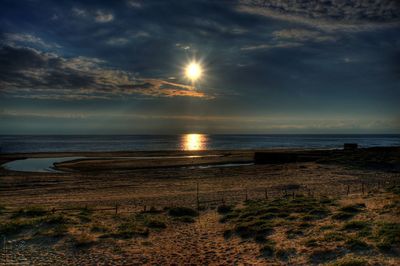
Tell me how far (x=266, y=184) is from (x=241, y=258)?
23472 millimetres

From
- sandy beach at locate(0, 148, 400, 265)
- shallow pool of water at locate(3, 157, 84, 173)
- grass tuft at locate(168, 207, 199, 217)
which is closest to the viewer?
sandy beach at locate(0, 148, 400, 265)

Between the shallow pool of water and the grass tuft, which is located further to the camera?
the shallow pool of water

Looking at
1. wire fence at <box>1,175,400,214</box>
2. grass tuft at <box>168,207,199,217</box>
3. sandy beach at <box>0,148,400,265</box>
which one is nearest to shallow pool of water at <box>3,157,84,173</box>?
sandy beach at <box>0,148,400,265</box>

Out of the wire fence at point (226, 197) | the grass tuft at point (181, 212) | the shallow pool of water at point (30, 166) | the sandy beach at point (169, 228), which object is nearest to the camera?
the sandy beach at point (169, 228)

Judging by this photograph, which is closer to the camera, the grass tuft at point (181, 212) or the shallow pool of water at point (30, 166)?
the grass tuft at point (181, 212)

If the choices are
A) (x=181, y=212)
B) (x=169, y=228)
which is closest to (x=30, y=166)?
(x=181, y=212)

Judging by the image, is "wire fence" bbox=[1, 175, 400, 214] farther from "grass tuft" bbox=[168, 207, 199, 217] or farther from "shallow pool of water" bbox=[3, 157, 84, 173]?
"shallow pool of water" bbox=[3, 157, 84, 173]

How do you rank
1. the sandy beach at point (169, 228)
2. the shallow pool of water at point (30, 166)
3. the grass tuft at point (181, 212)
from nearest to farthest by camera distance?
the sandy beach at point (169, 228)
the grass tuft at point (181, 212)
the shallow pool of water at point (30, 166)

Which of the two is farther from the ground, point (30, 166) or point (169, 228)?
point (169, 228)

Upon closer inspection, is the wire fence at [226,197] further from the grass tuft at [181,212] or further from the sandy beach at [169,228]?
the grass tuft at [181,212]

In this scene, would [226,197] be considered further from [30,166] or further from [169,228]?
[30,166]

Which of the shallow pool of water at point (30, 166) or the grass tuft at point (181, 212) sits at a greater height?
the grass tuft at point (181, 212)

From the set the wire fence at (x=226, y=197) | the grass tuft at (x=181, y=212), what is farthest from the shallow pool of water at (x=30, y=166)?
the grass tuft at (x=181, y=212)

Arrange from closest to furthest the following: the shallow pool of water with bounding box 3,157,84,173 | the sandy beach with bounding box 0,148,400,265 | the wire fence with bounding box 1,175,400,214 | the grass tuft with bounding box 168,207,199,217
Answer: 1. the sandy beach with bounding box 0,148,400,265
2. the grass tuft with bounding box 168,207,199,217
3. the wire fence with bounding box 1,175,400,214
4. the shallow pool of water with bounding box 3,157,84,173
